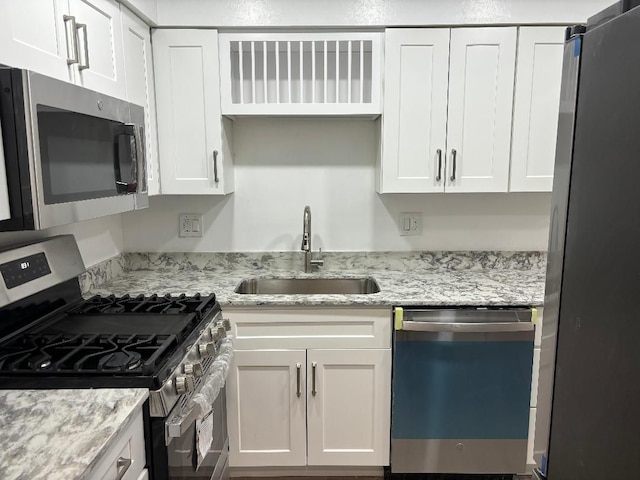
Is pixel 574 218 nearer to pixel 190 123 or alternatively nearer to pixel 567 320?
pixel 567 320

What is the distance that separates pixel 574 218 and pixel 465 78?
1.44m

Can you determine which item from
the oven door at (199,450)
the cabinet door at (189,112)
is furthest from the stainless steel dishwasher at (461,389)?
the cabinet door at (189,112)

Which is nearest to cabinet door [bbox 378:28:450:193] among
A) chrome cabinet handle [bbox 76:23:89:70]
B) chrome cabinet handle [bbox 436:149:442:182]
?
chrome cabinet handle [bbox 436:149:442:182]

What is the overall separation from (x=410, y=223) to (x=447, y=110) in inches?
25.3

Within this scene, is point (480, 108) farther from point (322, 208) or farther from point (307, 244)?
point (307, 244)

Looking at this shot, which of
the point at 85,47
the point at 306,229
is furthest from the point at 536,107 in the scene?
the point at 85,47

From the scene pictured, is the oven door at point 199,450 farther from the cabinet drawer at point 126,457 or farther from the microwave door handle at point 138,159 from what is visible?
the microwave door handle at point 138,159

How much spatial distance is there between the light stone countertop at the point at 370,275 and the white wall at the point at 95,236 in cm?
12

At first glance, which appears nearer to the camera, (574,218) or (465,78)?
(574,218)

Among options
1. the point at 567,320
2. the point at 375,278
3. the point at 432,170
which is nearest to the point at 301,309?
the point at 375,278

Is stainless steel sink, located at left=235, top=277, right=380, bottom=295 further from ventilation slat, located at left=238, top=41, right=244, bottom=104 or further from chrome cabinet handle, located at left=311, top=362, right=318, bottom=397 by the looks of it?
ventilation slat, located at left=238, top=41, right=244, bottom=104

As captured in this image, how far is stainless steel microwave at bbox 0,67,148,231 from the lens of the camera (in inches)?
42.5

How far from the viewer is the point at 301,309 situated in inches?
79.4

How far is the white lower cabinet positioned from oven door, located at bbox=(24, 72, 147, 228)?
0.74m
